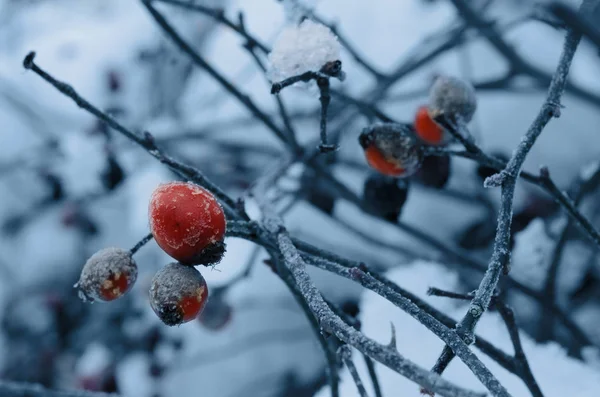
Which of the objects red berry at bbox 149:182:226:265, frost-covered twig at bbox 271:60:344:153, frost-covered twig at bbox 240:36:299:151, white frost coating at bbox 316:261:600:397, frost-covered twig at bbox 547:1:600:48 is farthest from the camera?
frost-covered twig at bbox 240:36:299:151

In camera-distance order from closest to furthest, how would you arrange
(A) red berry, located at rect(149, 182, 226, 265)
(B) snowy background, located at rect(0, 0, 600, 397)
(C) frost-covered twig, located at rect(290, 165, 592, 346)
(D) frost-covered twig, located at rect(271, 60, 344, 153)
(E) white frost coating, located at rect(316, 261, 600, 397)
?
(A) red berry, located at rect(149, 182, 226, 265) < (D) frost-covered twig, located at rect(271, 60, 344, 153) < (E) white frost coating, located at rect(316, 261, 600, 397) < (C) frost-covered twig, located at rect(290, 165, 592, 346) < (B) snowy background, located at rect(0, 0, 600, 397)

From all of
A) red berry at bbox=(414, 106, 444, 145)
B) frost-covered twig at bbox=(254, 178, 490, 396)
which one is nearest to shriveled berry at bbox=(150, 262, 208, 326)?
frost-covered twig at bbox=(254, 178, 490, 396)

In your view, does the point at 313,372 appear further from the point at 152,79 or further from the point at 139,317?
the point at 152,79

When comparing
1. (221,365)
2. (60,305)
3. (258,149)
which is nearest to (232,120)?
(258,149)

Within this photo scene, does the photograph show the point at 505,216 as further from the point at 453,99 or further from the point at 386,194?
the point at 386,194

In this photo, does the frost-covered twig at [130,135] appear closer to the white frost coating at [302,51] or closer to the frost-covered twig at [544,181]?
the white frost coating at [302,51]

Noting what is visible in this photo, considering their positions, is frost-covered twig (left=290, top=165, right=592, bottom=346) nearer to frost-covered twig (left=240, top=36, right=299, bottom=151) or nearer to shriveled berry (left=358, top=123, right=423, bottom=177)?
frost-covered twig (left=240, top=36, right=299, bottom=151)
